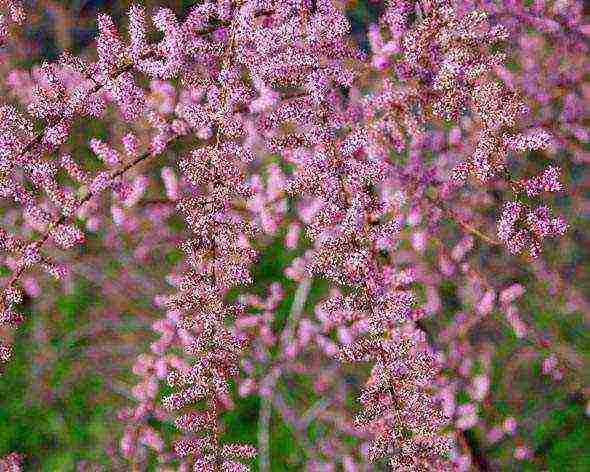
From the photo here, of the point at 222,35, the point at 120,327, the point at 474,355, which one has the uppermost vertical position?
the point at 222,35

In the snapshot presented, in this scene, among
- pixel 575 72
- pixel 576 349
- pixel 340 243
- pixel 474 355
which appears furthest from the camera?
pixel 474 355

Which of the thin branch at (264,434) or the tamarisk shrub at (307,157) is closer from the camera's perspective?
the tamarisk shrub at (307,157)

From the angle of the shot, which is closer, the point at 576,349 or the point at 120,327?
the point at 576,349

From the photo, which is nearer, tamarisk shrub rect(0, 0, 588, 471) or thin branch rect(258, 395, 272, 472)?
tamarisk shrub rect(0, 0, 588, 471)

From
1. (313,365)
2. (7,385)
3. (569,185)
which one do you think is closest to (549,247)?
(569,185)

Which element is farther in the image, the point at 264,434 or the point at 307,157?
the point at 264,434

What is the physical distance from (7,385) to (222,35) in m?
2.97

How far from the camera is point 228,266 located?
134cm

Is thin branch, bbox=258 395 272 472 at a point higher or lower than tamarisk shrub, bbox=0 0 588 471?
lower

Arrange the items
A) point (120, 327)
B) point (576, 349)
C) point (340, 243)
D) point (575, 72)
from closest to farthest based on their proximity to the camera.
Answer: point (340, 243) → point (575, 72) → point (576, 349) → point (120, 327)

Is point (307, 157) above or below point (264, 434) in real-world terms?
above

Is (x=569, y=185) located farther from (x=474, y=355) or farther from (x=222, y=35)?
(x=222, y=35)

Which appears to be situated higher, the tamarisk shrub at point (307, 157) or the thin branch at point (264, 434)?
the tamarisk shrub at point (307, 157)

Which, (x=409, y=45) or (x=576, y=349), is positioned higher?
(x=409, y=45)
